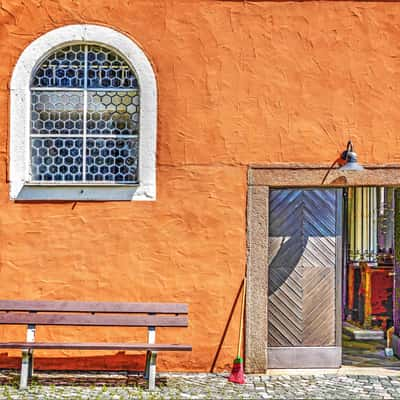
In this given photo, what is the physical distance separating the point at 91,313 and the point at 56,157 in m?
1.69

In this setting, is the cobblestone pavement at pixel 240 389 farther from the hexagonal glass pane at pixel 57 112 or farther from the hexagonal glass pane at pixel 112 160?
the hexagonal glass pane at pixel 57 112

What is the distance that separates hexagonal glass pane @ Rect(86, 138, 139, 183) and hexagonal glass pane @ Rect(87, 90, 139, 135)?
0.11 meters

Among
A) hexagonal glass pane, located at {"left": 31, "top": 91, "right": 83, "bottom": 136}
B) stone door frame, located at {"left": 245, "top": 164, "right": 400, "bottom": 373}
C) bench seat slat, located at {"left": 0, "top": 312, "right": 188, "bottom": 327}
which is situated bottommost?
bench seat slat, located at {"left": 0, "top": 312, "right": 188, "bottom": 327}

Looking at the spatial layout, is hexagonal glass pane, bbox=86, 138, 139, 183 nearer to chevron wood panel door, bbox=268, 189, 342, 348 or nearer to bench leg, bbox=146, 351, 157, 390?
chevron wood panel door, bbox=268, 189, 342, 348

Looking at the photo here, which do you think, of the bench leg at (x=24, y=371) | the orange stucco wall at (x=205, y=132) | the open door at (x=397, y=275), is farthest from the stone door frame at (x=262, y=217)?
the bench leg at (x=24, y=371)

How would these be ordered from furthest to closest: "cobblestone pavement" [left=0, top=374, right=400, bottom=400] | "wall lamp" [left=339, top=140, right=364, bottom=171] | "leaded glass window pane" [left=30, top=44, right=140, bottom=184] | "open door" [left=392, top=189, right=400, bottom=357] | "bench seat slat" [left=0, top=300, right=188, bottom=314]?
"open door" [left=392, top=189, right=400, bottom=357]
"leaded glass window pane" [left=30, top=44, right=140, bottom=184]
"wall lamp" [left=339, top=140, right=364, bottom=171]
"bench seat slat" [left=0, top=300, right=188, bottom=314]
"cobblestone pavement" [left=0, top=374, right=400, bottom=400]

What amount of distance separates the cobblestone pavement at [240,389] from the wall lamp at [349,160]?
2134mm

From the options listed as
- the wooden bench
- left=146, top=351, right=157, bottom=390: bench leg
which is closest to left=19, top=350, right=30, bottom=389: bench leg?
the wooden bench

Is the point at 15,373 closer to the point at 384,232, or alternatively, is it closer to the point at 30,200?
the point at 30,200

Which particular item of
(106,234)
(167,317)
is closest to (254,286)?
(167,317)

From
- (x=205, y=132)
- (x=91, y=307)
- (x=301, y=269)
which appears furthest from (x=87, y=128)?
(x=301, y=269)

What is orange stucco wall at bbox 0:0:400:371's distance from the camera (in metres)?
7.49

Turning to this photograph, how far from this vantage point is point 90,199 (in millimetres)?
7504

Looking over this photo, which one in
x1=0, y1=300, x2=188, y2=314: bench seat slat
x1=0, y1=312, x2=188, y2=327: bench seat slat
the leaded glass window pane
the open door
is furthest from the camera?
the open door
